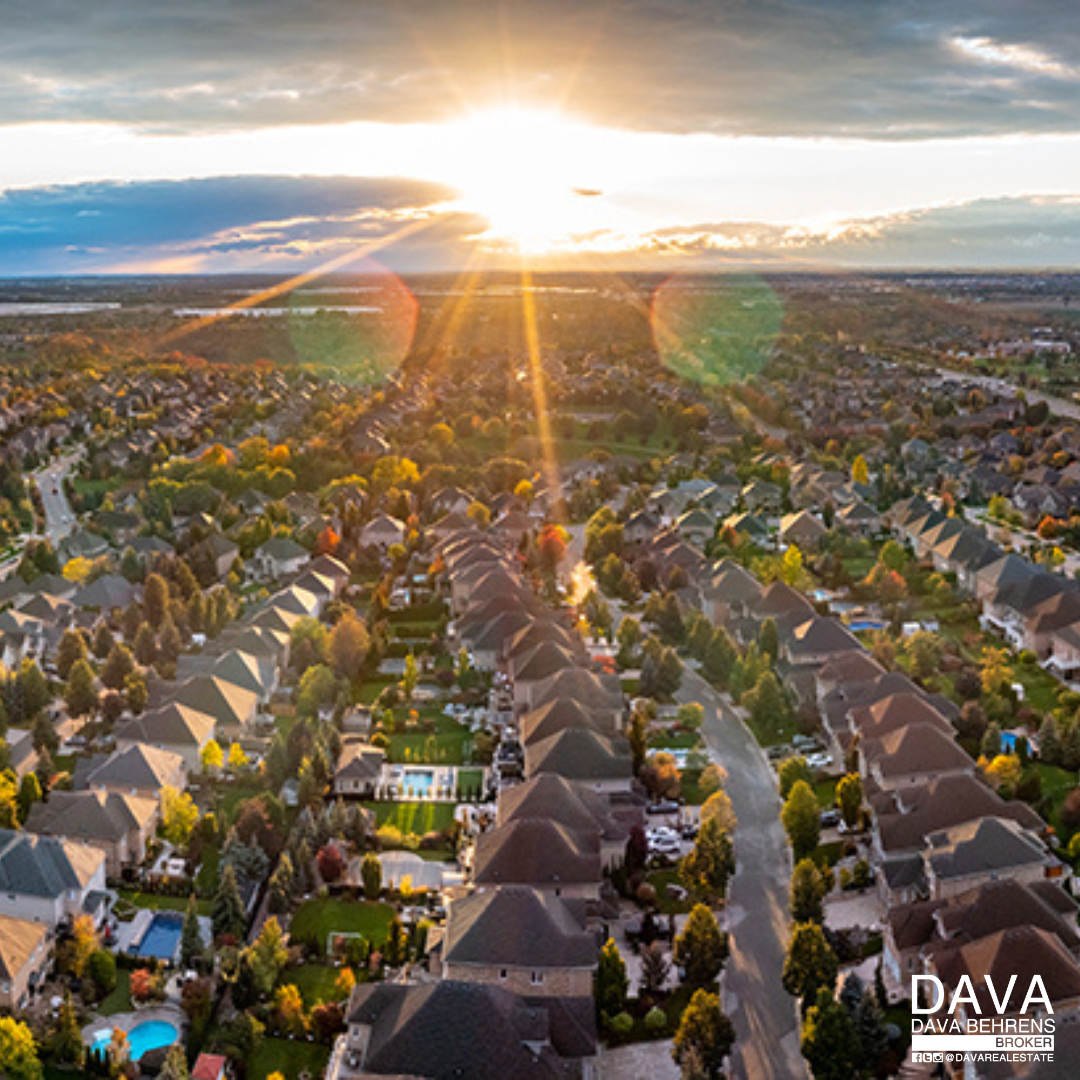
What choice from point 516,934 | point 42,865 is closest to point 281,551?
point 42,865

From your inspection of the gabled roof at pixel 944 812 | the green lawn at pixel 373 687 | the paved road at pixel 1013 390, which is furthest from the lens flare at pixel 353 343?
the gabled roof at pixel 944 812

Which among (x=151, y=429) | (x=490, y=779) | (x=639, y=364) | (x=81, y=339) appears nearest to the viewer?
(x=490, y=779)

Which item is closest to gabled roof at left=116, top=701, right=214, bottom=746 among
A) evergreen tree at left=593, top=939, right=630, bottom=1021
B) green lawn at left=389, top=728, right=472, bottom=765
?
green lawn at left=389, top=728, right=472, bottom=765

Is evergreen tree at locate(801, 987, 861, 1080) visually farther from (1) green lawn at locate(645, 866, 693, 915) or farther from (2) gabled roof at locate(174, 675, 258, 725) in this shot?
(2) gabled roof at locate(174, 675, 258, 725)

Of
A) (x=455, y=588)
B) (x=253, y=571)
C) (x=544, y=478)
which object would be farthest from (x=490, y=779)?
(x=544, y=478)

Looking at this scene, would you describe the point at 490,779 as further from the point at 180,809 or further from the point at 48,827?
the point at 48,827

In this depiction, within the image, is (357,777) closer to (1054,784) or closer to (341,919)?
(341,919)
